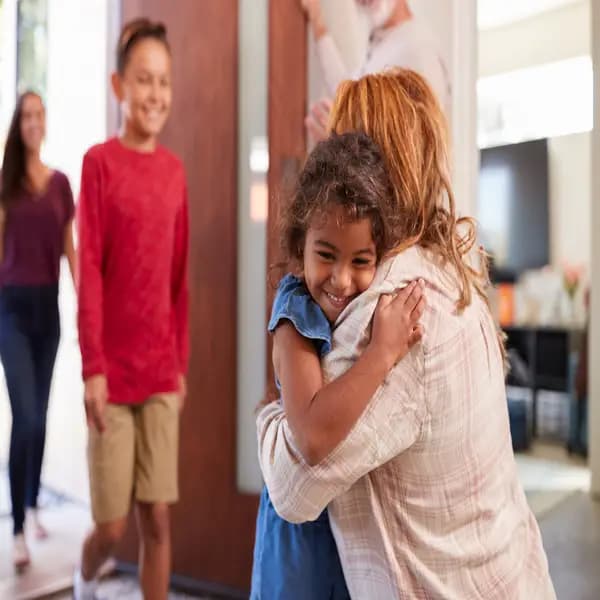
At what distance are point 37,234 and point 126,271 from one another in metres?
0.27

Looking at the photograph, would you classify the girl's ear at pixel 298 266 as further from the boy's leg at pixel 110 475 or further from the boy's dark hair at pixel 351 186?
the boy's leg at pixel 110 475

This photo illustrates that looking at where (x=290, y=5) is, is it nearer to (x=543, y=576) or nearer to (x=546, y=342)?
(x=543, y=576)

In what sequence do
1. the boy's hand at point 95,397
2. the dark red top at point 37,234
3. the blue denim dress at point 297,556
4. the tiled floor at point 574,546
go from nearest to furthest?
the blue denim dress at point 297,556
the boy's hand at point 95,397
the dark red top at point 37,234
the tiled floor at point 574,546

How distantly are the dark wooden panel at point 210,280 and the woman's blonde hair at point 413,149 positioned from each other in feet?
3.90

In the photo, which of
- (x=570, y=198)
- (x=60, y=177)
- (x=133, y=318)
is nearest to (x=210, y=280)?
(x=133, y=318)

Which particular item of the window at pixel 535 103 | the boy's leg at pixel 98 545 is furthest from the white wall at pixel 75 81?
the window at pixel 535 103

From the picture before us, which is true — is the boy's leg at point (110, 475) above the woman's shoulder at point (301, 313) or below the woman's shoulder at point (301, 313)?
below

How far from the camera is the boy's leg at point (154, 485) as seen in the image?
5.58 ft

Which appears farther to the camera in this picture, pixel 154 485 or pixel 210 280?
pixel 210 280

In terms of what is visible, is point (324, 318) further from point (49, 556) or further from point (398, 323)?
point (49, 556)

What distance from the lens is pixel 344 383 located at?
73 cm

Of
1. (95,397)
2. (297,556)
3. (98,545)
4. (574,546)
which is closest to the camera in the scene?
(297,556)

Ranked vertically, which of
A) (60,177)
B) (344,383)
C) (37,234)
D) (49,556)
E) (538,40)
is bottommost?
(49,556)

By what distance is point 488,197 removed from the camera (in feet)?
15.6
